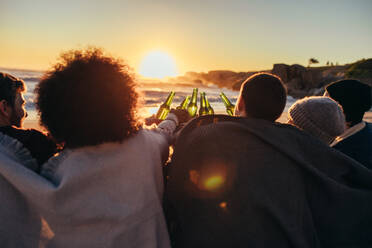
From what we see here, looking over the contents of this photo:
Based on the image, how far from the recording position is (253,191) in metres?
1.38

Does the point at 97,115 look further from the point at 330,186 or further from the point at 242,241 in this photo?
the point at 330,186

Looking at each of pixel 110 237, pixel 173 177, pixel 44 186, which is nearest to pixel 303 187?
pixel 173 177

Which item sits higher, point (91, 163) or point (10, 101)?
point (10, 101)

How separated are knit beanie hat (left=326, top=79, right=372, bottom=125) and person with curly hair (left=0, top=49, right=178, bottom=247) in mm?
2263

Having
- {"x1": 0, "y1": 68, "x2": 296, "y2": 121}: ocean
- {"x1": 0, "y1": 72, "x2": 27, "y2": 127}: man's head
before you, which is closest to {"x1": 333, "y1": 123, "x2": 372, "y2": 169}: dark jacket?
{"x1": 0, "y1": 68, "x2": 296, "y2": 121}: ocean

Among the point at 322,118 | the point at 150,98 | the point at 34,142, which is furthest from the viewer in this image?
the point at 150,98

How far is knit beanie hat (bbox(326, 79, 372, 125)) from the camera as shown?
242cm

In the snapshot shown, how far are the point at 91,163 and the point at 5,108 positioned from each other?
773 mm

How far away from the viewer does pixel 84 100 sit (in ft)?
3.60

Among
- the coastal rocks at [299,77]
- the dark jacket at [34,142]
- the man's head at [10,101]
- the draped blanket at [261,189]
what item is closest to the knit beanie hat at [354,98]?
the draped blanket at [261,189]

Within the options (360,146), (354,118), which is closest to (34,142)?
(360,146)

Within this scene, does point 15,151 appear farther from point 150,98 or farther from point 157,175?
point 150,98

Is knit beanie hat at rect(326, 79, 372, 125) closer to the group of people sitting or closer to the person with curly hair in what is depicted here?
the group of people sitting

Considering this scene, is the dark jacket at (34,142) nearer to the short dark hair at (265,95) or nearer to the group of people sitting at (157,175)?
the group of people sitting at (157,175)
